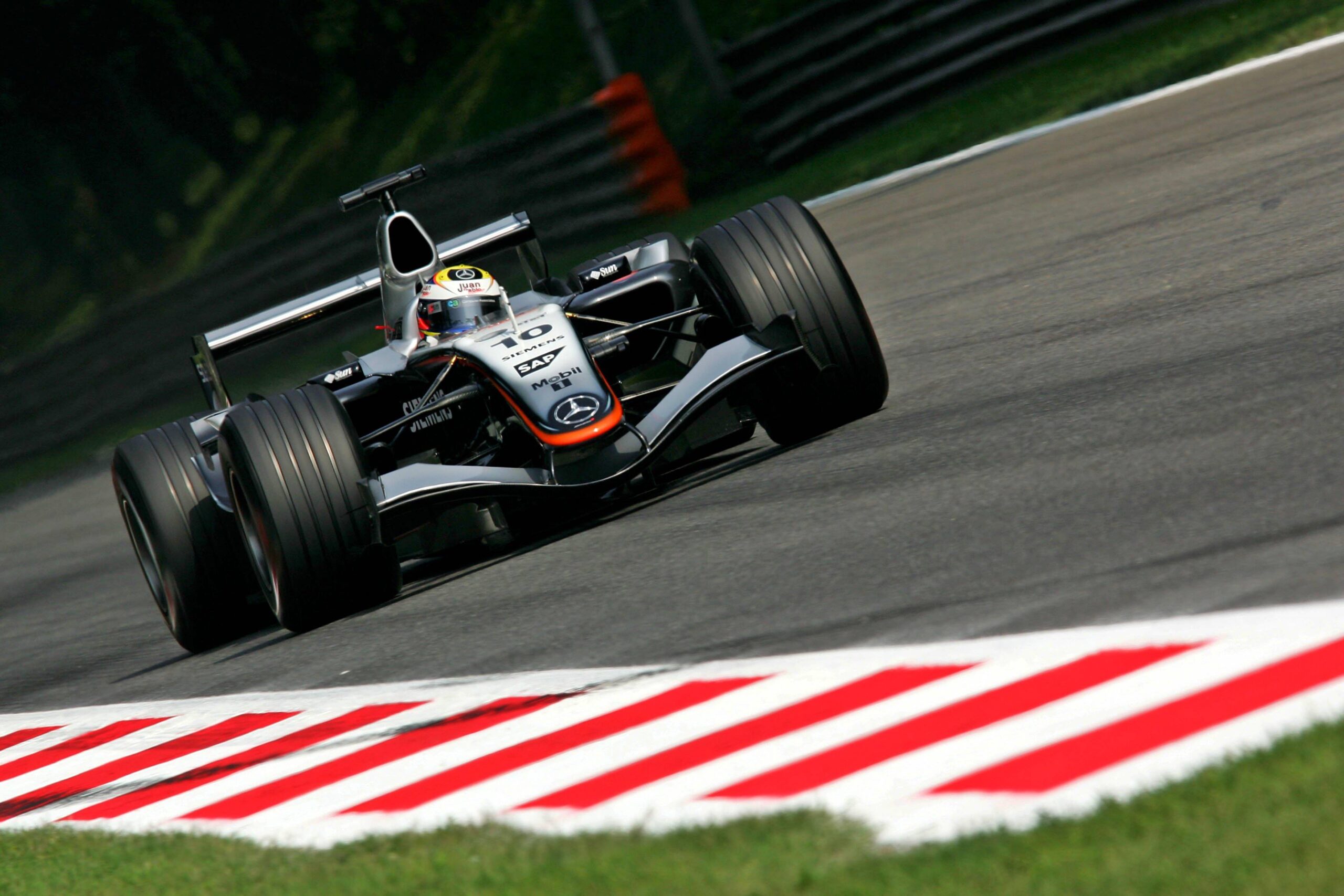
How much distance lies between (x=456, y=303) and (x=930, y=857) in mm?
4684

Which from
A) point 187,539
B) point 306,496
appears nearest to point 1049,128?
point 187,539

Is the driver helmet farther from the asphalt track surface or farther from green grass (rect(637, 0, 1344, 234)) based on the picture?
green grass (rect(637, 0, 1344, 234))

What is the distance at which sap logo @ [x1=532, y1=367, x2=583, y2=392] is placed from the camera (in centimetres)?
653

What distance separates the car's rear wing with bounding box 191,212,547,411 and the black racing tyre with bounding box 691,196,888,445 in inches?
60.0

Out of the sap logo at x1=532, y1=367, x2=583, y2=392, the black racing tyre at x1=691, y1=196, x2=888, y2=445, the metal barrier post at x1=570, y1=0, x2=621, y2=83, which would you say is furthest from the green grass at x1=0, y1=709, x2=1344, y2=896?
the metal barrier post at x1=570, y1=0, x2=621, y2=83

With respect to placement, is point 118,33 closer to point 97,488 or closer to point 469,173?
point 469,173

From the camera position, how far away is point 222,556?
7.11m

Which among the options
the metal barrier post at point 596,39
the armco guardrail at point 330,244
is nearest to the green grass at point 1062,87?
the armco guardrail at point 330,244

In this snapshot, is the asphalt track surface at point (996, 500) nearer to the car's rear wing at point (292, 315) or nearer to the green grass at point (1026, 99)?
the car's rear wing at point (292, 315)

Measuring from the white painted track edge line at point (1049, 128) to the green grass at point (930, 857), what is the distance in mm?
11506

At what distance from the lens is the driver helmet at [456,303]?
7180 mm

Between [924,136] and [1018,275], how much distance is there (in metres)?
7.27

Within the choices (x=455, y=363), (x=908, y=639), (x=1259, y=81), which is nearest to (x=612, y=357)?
(x=455, y=363)

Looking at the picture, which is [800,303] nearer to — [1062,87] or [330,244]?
[1062,87]
